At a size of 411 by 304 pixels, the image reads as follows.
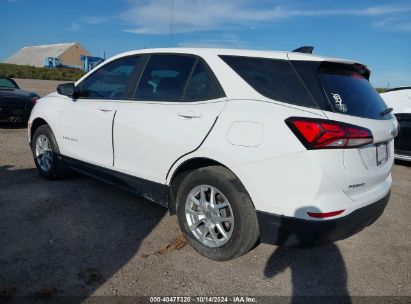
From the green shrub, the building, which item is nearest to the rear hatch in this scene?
the green shrub

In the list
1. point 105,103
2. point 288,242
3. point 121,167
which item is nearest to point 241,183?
point 288,242

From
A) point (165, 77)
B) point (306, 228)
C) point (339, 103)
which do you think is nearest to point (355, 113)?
point (339, 103)

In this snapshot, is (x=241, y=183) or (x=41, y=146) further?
(x=41, y=146)

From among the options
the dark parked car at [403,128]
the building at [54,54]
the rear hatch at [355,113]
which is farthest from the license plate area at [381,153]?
the building at [54,54]

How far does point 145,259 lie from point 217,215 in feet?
2.36

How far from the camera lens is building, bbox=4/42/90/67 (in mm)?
73125

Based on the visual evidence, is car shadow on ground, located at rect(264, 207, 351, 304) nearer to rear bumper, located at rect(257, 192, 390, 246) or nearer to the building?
rear bumper, located at rect(257, 192, 390, 246)

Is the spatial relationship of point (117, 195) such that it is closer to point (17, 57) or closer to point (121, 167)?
point (121, 167)

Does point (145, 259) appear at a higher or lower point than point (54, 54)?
higher

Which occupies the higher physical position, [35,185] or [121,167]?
[121,167]

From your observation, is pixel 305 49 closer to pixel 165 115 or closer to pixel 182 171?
pixel 165 115

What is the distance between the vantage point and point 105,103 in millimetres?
3879

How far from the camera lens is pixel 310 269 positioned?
305 centimetres

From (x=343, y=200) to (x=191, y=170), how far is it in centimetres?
129
